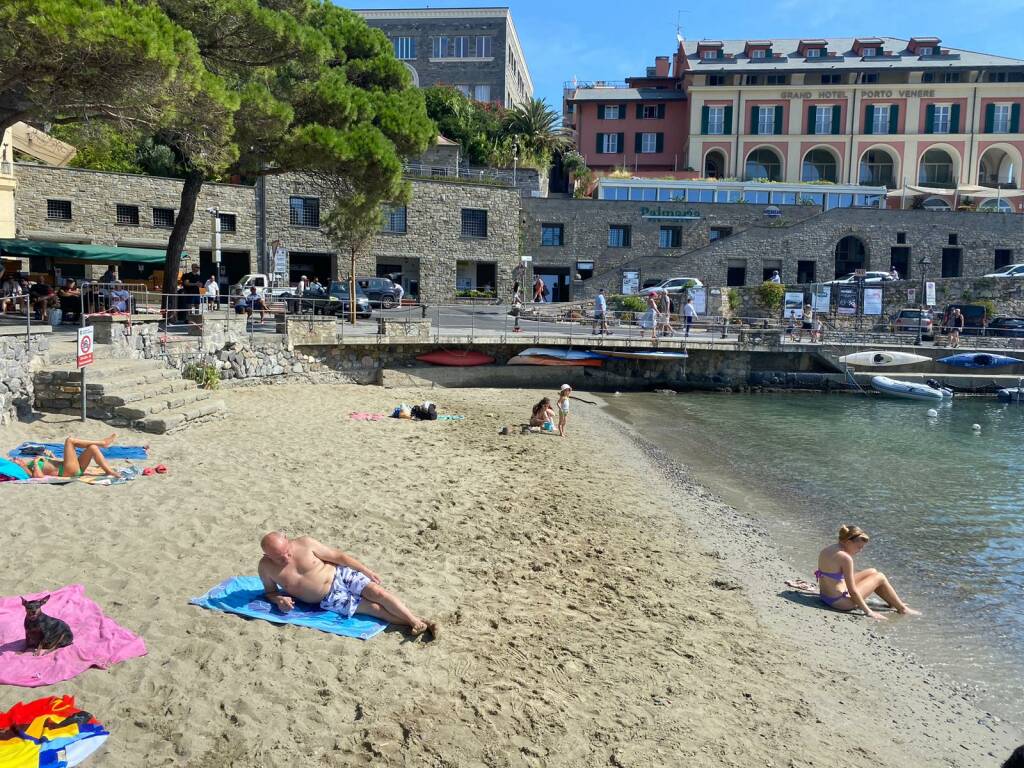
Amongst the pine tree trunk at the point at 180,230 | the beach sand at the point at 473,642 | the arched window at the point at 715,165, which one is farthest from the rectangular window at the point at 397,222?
the beach sand at the point at 473,642

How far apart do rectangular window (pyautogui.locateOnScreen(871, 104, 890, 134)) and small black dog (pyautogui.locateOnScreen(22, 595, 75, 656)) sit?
6115 centimetres

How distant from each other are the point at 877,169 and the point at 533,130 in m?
26.5

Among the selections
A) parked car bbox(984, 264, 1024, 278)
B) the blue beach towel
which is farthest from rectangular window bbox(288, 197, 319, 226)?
parked car bbox(984, 264, 1024, 278)

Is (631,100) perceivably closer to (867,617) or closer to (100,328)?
(100,328)

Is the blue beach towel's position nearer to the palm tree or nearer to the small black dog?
the small black dog

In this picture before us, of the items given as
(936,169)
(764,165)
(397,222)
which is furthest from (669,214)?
(936,169)

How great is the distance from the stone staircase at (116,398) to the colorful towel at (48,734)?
9060 mm

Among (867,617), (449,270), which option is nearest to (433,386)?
(867,617)

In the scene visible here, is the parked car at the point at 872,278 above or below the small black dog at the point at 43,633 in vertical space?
above

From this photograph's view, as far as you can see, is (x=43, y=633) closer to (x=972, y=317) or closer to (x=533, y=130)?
(x=972, y=317)

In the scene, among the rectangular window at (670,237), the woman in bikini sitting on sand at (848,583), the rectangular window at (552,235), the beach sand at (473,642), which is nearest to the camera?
the beach sand at (473,642)

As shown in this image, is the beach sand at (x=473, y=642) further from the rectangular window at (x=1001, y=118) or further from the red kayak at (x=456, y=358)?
the rectangular window at (x=1001, y=118)

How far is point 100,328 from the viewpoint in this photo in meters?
15.6

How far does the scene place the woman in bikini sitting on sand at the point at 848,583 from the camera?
8.02 meters
